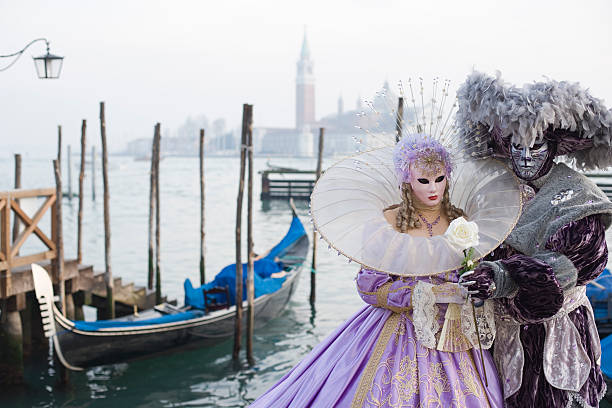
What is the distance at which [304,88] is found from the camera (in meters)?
92.3

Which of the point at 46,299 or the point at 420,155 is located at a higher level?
the point at 420,155

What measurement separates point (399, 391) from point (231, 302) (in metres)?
4.47

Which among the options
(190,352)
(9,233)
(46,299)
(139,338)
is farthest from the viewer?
(190,352)

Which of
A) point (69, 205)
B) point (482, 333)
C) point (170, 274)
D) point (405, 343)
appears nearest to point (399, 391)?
point (405, 343)

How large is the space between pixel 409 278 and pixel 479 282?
25 cm

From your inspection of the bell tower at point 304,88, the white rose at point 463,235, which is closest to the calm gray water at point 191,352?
the white rose at point 463,235

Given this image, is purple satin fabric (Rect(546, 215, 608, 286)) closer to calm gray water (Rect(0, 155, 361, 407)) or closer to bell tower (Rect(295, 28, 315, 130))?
calm gray water (Rect(0, 155, 361, 407))

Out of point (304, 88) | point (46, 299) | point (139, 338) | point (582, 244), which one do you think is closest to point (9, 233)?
point (46, 299)

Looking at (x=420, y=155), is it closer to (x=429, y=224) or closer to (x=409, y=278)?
(x=429, y=224)

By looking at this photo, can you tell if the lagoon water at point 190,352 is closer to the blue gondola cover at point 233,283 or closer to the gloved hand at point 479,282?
the blue gondola cover at point 233,283

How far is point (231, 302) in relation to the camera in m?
6.08

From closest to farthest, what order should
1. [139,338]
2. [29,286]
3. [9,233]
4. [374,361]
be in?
1. [374,361]
2. [9,233]
3. [29,286]
4. [139,338]

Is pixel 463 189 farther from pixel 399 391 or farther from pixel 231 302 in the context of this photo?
pixel 231 302

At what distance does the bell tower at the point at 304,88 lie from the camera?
91.5m
